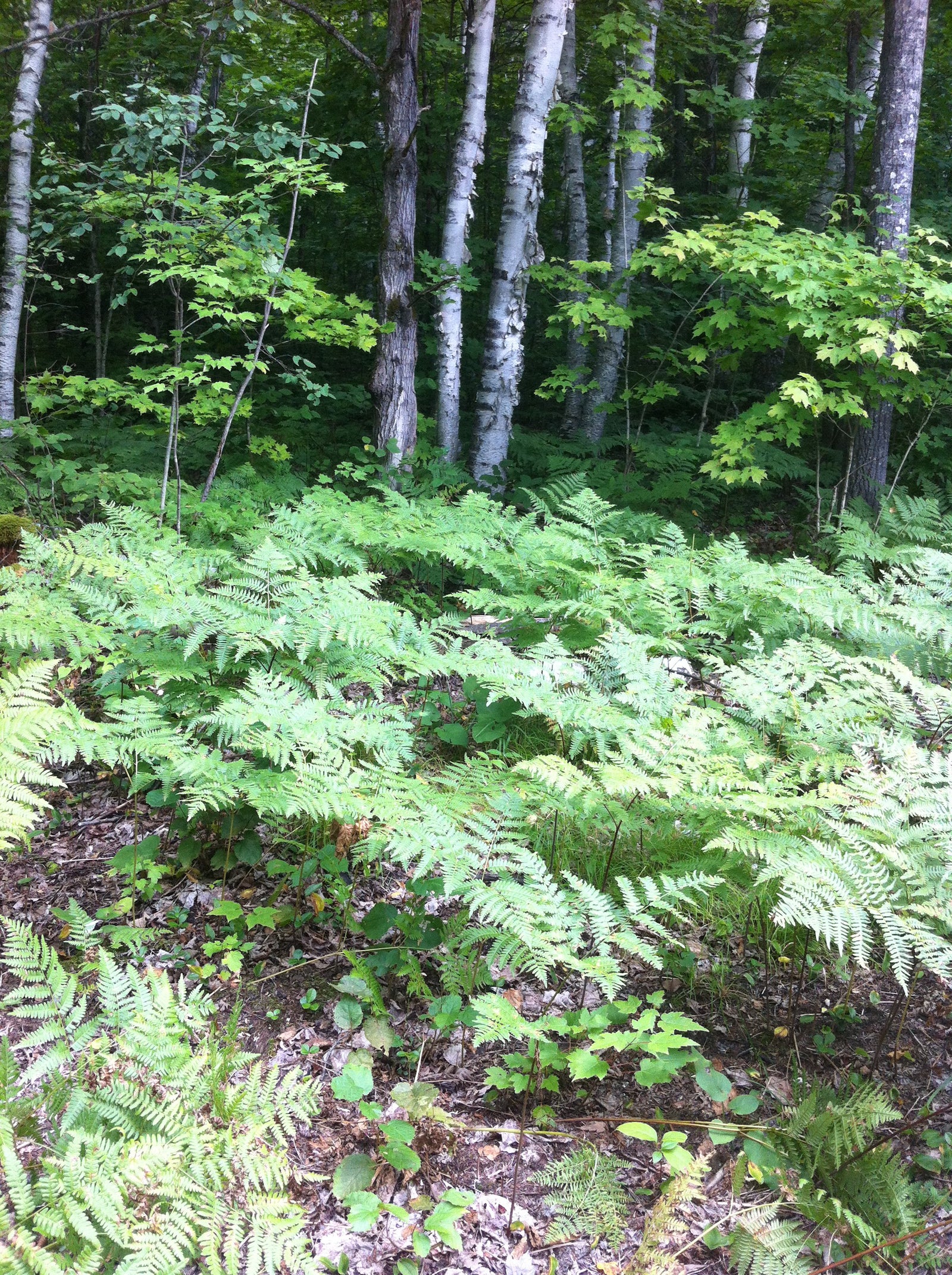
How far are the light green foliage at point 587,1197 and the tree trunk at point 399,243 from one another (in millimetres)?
6002

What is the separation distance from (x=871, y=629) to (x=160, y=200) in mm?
4925

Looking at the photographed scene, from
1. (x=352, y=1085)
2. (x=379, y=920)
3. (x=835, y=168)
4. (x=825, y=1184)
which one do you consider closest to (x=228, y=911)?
(x=379, y=920)

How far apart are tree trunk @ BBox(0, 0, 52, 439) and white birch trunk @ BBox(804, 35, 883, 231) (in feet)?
28.3

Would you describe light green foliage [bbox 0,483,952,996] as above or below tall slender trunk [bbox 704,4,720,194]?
below

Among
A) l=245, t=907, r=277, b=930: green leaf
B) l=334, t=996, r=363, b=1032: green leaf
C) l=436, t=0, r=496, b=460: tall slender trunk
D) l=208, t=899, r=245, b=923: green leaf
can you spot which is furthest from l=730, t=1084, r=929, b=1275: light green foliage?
l=436, t=0, r=496, b=460: tall slender trunk

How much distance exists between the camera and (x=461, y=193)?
7430mm

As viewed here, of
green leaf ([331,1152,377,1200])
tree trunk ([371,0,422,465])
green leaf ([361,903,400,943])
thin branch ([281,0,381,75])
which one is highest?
thin branch ([281,0,381,75])

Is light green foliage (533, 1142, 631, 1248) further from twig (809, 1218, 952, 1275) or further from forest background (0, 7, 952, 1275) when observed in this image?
twig (809, 1218, 952, 1275)

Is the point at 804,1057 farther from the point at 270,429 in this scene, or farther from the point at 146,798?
the point at 270,429

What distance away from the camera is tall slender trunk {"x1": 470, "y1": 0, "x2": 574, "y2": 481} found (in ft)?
22.8

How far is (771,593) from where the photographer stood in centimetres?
409

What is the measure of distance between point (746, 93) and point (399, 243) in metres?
6.17

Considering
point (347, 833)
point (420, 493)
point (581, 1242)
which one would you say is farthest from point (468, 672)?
point (420, 493)

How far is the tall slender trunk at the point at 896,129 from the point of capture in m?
6.39
